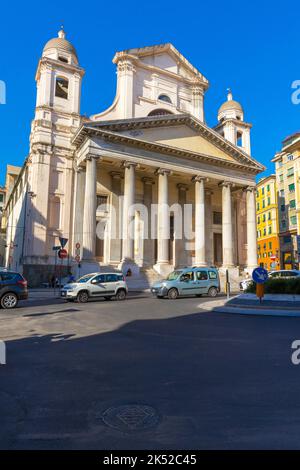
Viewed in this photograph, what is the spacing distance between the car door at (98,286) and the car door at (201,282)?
6.07m

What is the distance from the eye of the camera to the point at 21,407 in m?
3.66

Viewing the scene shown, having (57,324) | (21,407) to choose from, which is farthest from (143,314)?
(21,407)

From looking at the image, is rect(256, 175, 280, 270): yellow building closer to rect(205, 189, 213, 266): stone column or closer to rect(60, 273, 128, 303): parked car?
rect(205, 189, 213, 266): stone column

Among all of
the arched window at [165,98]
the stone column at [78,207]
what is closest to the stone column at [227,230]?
the arched window at [165,98]

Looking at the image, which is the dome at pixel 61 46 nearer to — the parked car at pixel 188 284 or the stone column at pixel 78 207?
the stone column at pixel 78 207

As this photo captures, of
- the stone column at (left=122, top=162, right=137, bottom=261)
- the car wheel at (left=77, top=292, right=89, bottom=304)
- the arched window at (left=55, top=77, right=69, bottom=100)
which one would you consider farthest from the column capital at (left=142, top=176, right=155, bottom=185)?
the car wheel at (left=77, top=292, right=89, bottom=304)

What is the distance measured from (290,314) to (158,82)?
1218 inches

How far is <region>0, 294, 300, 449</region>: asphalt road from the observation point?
9.78 ft

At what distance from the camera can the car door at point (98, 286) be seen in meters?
18.0

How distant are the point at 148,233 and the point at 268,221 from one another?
34.0 meters
